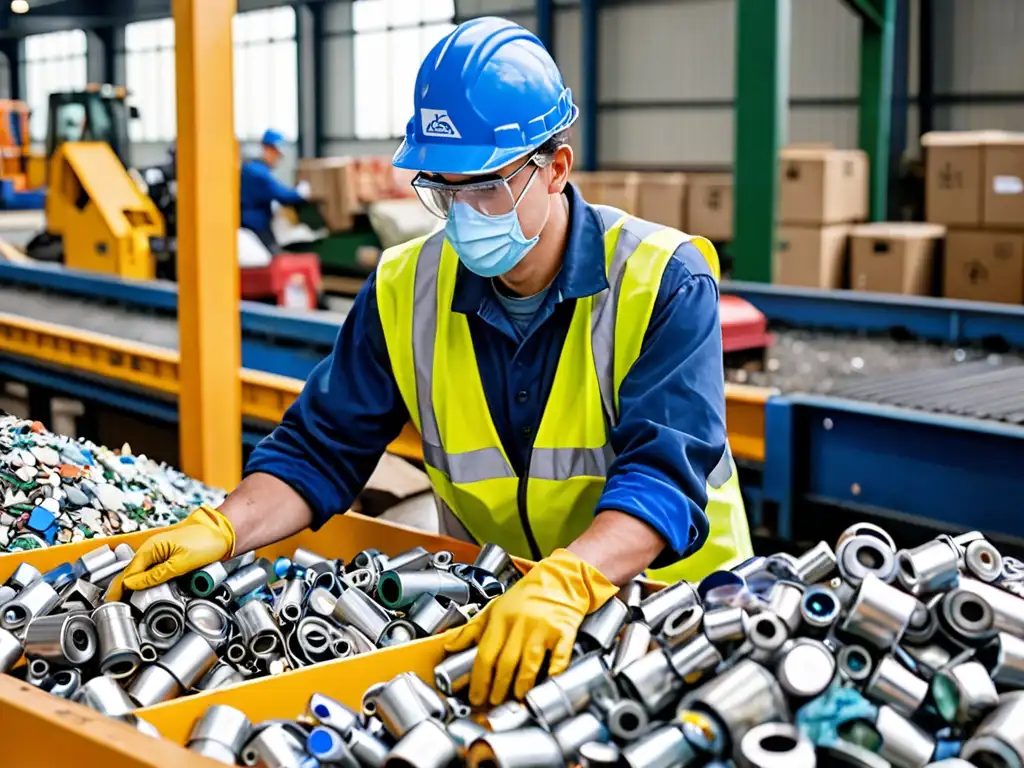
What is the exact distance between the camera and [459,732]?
1.73 metres

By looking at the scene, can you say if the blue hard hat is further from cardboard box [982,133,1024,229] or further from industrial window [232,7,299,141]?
industrial window [232,7,299,141]

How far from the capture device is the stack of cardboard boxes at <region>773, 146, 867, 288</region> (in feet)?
32.7

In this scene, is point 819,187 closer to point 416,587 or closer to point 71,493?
point 71,493

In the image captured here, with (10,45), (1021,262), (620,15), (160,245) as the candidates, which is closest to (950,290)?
(1021,262)

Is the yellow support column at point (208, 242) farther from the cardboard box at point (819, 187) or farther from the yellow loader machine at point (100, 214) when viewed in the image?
the cardboard box at point (819, 187)

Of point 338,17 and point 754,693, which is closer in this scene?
point 754,693

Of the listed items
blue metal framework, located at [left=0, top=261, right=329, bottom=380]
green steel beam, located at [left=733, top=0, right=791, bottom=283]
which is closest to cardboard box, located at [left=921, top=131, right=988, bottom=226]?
green steel beam, located at [left=733, top=0, right=791, bottom=283]

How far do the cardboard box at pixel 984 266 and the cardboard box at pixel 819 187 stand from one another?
894mm

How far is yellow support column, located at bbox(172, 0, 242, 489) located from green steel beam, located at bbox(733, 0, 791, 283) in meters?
3.60

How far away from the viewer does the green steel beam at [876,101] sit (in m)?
10.7

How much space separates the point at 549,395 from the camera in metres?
2.39

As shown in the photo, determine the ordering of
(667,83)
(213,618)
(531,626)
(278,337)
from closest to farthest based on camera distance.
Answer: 1. (531,626)
2. (213,618)
3. (278,337)
4. (667,83)

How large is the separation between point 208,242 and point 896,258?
660cm

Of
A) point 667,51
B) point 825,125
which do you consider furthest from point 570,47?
point 825,125
